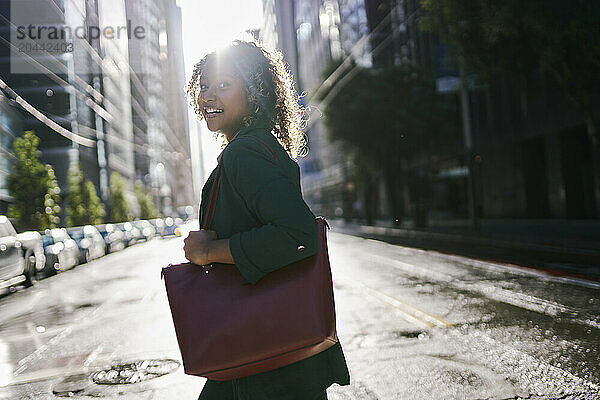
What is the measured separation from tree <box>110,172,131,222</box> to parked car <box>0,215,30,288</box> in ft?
129

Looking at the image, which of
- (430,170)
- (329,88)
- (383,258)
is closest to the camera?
(383,258)

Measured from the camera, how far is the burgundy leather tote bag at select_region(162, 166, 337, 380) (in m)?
1.44

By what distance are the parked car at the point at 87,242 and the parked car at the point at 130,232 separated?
750cm

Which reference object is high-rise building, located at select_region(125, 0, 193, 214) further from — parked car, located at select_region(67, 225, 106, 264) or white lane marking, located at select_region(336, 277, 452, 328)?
white lane marking, located at select_region(336, 277, 452, 328)

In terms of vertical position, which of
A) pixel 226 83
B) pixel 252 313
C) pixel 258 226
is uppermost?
pixel 226 83

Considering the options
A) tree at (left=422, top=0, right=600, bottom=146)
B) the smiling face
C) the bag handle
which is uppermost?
tree at (left=422, top=0, right=600, bottom=146)

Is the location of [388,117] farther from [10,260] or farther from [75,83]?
[75,83]

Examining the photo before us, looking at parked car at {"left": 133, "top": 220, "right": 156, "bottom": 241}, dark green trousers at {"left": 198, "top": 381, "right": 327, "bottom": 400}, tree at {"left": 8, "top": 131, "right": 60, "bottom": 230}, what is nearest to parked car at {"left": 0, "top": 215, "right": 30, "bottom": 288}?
dark green trousers at {"left": 198, "top": 381, "right": 327, "bottom": 400}

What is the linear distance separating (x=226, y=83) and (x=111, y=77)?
75.7m

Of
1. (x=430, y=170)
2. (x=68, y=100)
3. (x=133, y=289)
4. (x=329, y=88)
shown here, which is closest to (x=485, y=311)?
(x=133, y=289)

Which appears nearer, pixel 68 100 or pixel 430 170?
pixel 430 170

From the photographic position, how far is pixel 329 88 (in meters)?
34.7

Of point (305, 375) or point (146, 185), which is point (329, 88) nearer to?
point (305, 375)

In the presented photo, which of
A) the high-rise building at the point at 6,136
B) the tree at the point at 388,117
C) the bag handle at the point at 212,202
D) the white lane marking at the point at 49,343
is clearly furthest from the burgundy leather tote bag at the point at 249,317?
the high-rise building at the point at 6,136
